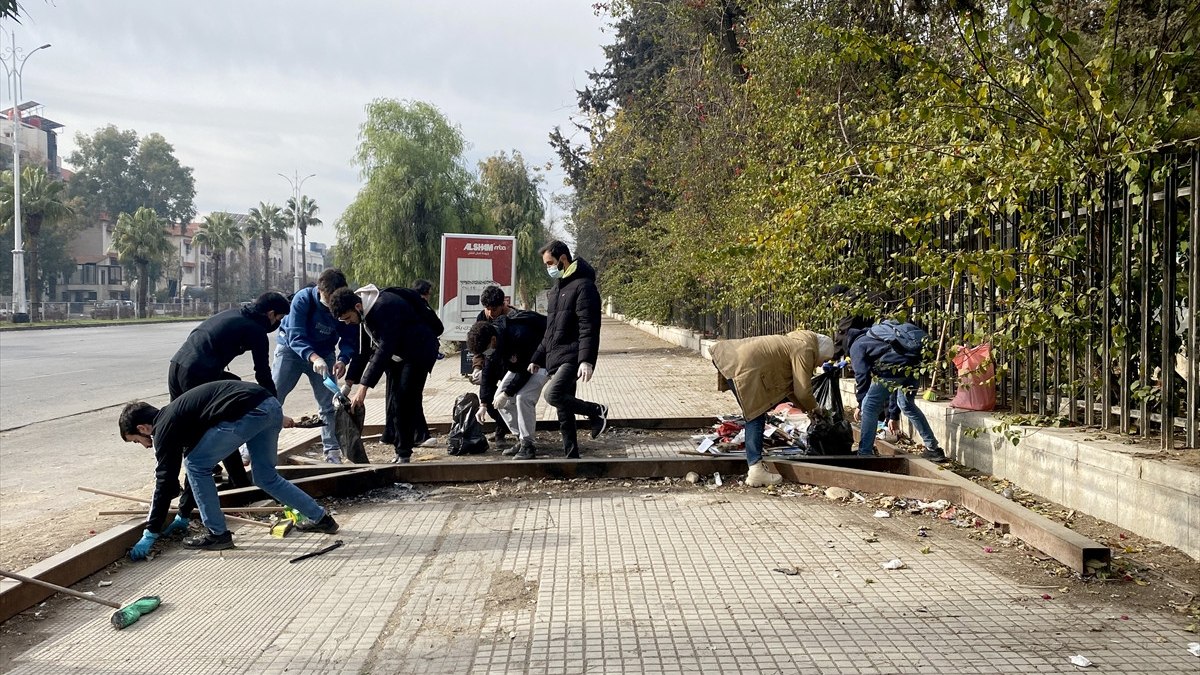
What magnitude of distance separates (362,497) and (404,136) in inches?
863

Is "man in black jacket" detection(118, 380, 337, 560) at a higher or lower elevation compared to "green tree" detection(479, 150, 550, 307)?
lower

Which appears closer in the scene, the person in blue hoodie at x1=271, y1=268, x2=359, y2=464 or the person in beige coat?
the person in beige coat

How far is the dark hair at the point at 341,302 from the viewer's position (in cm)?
723

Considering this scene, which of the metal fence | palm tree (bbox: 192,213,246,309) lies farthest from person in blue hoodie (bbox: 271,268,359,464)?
palm tree (bbox: 192,213,246,309)

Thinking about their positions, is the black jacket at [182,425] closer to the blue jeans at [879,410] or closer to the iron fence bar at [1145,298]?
the blue jeans at [879,410]

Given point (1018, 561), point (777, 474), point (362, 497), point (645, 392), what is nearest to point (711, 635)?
point (1018, 561)

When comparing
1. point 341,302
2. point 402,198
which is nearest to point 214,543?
point 341,302

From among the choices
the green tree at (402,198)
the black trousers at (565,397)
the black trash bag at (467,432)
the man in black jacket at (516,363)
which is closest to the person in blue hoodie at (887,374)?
the black trousers at (565,397)

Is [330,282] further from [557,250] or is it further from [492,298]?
[557,250]

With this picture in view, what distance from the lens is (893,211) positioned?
7.82m

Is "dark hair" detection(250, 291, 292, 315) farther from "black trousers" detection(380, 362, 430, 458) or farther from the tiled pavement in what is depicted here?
the tiled pavement

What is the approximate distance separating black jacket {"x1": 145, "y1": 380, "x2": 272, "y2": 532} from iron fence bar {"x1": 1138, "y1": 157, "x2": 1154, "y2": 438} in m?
5.43

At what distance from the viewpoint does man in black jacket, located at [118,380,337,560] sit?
519 centimetres

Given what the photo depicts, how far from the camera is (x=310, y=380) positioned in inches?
309
